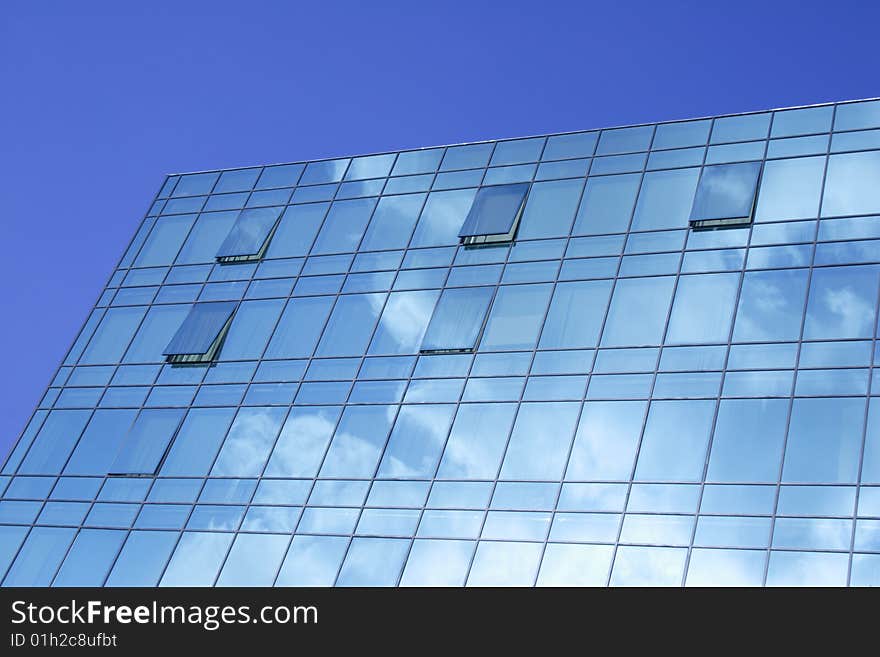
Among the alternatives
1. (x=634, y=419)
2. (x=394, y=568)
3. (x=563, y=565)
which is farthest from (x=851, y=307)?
(x=394, y=568)

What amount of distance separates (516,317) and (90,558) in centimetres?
1390

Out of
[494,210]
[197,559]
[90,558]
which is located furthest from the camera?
[494,210]

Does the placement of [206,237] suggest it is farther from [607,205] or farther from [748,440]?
[748,440]

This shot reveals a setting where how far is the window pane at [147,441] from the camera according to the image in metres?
37.0

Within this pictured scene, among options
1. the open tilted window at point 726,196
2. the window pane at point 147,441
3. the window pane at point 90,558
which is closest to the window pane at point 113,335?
the window pane at point 147,441

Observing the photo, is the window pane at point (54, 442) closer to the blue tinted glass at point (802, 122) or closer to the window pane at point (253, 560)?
the window pane at point (253, 560)

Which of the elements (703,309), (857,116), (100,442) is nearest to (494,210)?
(703,309)

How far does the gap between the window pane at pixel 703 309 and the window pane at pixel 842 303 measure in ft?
7.03

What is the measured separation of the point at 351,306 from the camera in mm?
38781

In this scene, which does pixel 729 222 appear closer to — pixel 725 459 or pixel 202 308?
pixel 725 459

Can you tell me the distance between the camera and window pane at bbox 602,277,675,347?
34.0 metres

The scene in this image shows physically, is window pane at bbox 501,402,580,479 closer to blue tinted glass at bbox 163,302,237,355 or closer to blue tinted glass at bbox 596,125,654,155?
blue tinted glass at bbox 596,125,654,155

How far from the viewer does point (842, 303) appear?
→ 32.3 meters

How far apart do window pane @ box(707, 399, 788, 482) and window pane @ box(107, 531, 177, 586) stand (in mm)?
15000
